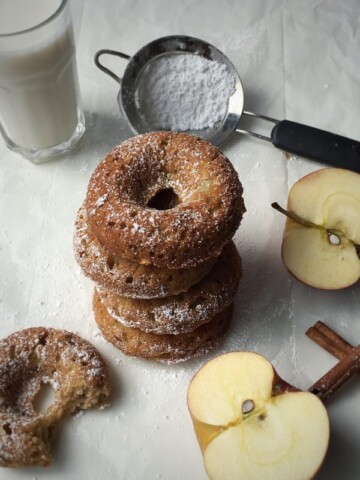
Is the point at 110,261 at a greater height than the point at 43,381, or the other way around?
the point at 110,261

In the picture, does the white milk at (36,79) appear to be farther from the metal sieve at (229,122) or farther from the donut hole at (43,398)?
the donut hole at (43,398)

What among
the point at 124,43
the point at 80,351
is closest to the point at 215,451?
the point at 80,351

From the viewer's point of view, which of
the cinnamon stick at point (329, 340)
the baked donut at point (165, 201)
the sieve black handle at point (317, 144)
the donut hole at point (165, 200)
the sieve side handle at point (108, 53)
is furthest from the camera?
the sieve side handle at point (108, 53)

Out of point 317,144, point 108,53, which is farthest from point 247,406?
point 108,53

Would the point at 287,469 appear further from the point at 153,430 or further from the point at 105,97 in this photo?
the point at 105,97

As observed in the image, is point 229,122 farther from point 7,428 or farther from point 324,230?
point 7,428

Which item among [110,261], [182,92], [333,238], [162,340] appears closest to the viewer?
[110,261]

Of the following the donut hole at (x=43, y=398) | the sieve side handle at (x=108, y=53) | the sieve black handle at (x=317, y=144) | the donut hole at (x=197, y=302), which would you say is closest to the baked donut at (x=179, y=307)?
the donut hole at (x=197, y=302)
